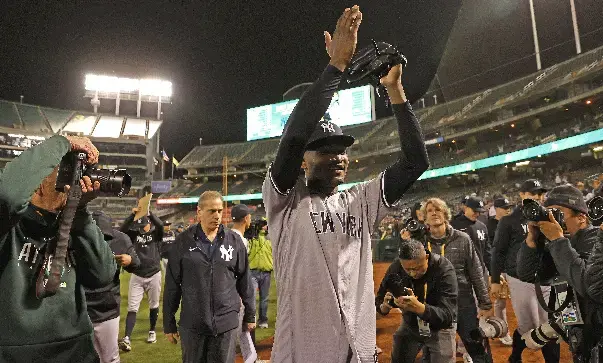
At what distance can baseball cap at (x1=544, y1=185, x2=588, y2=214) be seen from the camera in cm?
332

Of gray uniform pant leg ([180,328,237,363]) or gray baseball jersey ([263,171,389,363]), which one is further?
gray uniform pant leg ([180,328,237,363])

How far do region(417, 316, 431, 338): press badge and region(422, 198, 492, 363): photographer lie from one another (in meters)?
1.05

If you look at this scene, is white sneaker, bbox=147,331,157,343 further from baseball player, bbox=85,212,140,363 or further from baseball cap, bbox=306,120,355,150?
baseball cap, bbox=306,120,355,150

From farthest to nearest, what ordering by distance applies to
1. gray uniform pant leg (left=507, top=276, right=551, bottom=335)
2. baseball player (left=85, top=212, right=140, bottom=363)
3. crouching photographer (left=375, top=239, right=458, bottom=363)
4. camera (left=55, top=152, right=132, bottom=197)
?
gray uniform pant leg (left=507, top=276, right=551, bottom=335) < baseball player (left=85, top=212, right=140, bottom=363) < crouching photographer (left=375, top=239, right=458, bottom=363) < camera (left=55, top=152, right=132, bottom=197)

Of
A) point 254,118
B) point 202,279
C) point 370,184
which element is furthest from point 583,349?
point 254,118

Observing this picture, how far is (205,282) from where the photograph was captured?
14.1 ft

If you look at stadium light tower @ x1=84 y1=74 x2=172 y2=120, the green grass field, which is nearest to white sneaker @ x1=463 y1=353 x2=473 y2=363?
the green grass field

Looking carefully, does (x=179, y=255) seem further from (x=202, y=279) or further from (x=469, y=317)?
(x=469, y=317)

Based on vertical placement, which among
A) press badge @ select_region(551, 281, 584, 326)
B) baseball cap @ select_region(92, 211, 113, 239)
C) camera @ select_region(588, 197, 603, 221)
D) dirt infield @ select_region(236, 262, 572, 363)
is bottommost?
dirt infield @ select_region(236, 262, 572, 363)

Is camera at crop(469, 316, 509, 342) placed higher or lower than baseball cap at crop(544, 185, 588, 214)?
lower

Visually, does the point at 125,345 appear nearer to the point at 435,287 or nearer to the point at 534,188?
the point at 435,287

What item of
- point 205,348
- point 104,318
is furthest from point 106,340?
point 205,348

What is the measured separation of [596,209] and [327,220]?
1.76 metres

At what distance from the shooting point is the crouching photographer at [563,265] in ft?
9.04
